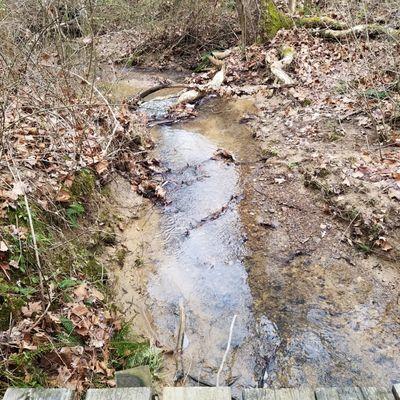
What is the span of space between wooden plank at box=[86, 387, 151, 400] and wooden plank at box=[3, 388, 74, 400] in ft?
0.33

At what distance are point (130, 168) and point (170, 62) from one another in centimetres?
950

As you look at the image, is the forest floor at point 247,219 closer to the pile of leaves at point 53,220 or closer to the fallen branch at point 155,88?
the pile of leaves at point 53,220

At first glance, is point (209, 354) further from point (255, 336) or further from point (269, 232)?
point (269, 232)

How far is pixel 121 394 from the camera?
68.6 inches

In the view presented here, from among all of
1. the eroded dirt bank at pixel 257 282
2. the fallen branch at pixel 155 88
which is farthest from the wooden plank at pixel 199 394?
the fallen branch at pixel 155 88

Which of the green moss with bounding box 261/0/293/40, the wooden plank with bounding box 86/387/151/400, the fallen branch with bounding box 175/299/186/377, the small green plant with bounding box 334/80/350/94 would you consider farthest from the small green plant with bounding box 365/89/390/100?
the wooden plank with bounding box 86/387/151/400

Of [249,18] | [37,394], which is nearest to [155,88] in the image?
[249,18]

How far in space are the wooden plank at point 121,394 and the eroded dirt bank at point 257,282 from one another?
208 centimetres

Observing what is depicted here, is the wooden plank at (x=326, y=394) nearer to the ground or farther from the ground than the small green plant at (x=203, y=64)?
farther from the ground

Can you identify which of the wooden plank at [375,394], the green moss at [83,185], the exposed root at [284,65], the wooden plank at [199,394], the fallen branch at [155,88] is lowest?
the fallen branch at [155,88]

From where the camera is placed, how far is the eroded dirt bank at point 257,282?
3.81 m

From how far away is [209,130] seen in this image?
8.74 metres

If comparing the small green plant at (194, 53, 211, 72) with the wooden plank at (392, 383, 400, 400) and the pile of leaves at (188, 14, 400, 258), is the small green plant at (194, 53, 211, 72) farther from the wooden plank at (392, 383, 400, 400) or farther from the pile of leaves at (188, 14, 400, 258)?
the wooden plank at (392, 383, 400, 400)

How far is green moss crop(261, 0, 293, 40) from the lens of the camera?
1225 centimetres
